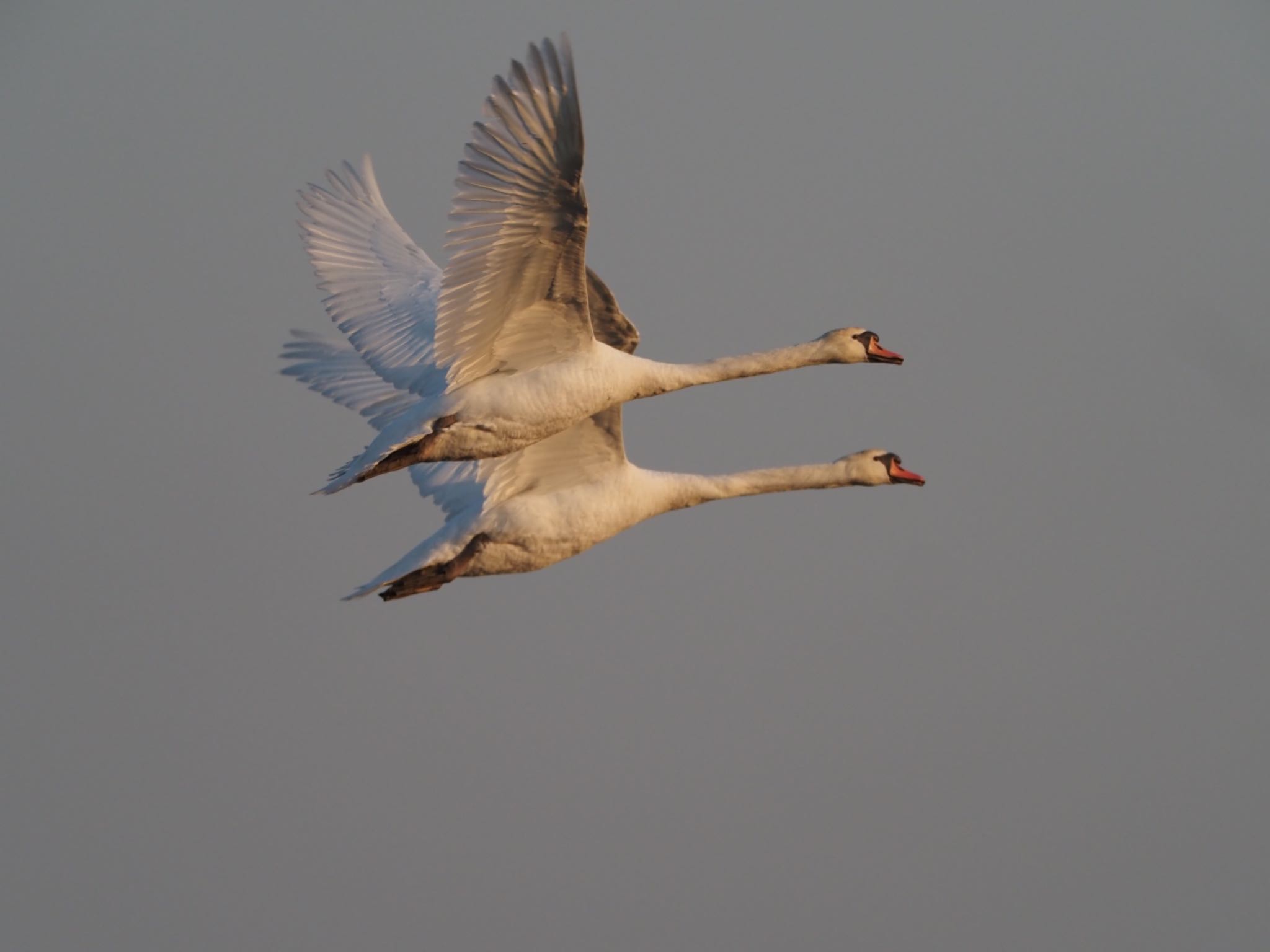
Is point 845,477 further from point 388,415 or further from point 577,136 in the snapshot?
point 577,136

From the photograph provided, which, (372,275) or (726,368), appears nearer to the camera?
(726,368)

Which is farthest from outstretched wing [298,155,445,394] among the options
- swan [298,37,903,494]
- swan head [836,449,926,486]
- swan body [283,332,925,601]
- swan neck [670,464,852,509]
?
swan head [836,449,926,486]

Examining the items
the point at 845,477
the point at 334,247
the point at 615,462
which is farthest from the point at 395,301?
the point at 845,477

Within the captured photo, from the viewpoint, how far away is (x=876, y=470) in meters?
22.9

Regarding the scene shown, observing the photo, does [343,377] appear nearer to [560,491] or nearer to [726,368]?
[560,491]

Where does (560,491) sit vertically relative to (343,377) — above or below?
below

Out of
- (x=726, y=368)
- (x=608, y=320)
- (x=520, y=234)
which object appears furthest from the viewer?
(x=726, y=368)

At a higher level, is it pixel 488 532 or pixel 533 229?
pixel 533 229

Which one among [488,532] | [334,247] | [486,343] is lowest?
[488,532]

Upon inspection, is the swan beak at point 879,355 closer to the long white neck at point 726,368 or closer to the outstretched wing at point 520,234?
the long white neck at point 726,368

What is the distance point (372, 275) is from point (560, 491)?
406cm

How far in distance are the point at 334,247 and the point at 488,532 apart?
4795 millimetres

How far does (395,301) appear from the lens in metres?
23.5

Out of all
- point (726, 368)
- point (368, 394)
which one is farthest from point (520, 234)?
point (368, 394)
